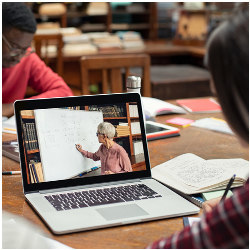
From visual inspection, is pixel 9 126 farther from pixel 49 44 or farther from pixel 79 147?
pixel 49 44

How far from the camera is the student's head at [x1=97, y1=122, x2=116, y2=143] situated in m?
1.18

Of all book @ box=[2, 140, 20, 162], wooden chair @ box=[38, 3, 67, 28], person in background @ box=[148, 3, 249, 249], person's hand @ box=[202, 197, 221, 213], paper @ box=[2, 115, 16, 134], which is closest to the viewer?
person in background @ box=[148, 3, 249, 249]

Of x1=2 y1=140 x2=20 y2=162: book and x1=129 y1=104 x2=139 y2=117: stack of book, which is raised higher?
x1=129 y1=104 x2=139 y2=117: stack of book

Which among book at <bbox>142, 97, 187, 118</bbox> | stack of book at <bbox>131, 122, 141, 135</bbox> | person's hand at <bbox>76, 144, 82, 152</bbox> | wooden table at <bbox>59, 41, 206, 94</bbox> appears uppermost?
stack of book at <bbox>131, 122, 141, 135</bbox>

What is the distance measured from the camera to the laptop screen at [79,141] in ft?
3.70

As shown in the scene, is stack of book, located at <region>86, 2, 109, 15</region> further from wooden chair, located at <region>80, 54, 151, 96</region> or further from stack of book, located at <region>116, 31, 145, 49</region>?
wooden chair, located at <region>80, 54, 151, 96</region>

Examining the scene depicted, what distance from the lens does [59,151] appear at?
3.76ft

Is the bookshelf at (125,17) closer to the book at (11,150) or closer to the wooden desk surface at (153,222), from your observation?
the wooden desk surface at (153,222)

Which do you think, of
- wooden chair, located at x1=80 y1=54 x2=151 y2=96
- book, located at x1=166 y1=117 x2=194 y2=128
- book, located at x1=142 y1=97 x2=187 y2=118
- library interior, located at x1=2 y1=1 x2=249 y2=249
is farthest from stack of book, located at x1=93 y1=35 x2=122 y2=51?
book, located at x1=166 y1=117 x2=194 y2=128

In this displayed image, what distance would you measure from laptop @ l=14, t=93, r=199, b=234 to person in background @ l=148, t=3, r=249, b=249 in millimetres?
311

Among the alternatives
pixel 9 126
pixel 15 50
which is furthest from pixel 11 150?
pixel 15 50

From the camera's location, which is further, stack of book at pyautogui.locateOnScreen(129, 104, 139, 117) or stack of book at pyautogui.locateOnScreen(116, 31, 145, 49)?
stack of book at pyautogui.locateOnScreen(116, 31, 145, 49)

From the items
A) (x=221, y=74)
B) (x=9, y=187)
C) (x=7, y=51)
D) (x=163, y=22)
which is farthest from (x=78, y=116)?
(x=163, y=22)

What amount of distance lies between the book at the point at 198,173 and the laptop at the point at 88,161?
0.05m
